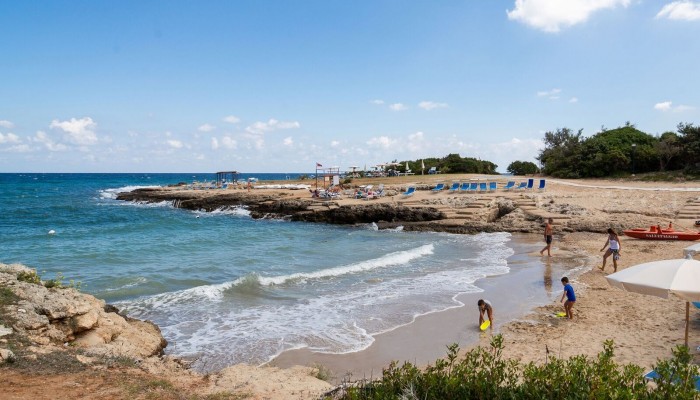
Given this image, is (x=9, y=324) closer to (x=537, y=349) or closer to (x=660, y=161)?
(x=537, y=349)

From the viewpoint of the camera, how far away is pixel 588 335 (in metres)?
9.34

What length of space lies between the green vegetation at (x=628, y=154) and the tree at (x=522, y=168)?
35.8 feet

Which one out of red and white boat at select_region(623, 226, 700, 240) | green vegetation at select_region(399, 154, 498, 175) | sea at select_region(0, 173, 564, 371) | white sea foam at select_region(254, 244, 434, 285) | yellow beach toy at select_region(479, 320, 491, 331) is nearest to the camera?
yellow beach toy at select_region(479, 320, 491, 331)

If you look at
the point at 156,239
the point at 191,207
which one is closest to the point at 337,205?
the point at 156,239

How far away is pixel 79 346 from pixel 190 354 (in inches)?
79.5

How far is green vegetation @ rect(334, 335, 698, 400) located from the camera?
14.3 ft

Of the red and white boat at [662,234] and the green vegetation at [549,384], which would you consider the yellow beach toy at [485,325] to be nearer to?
the green vegetation at [549,384]

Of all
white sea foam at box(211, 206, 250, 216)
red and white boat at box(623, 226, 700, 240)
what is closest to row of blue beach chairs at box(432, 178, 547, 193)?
red and white boat at box(623, 226, 700, 240)

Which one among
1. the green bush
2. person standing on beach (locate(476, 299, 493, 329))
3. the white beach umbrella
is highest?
the white beach umbrella

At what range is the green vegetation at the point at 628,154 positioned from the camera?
3631 cm

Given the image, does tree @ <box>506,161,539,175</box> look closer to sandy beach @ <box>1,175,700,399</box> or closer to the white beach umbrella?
sandy beach @ <box>1,175,700,399</box>

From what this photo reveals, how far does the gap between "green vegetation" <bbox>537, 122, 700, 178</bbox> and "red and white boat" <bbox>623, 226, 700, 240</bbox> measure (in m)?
20.4

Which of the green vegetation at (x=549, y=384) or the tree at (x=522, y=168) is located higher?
the tree at (x=522, y=168)

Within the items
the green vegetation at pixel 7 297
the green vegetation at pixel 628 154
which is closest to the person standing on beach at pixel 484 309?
the green vegetation at pixel 7 297
